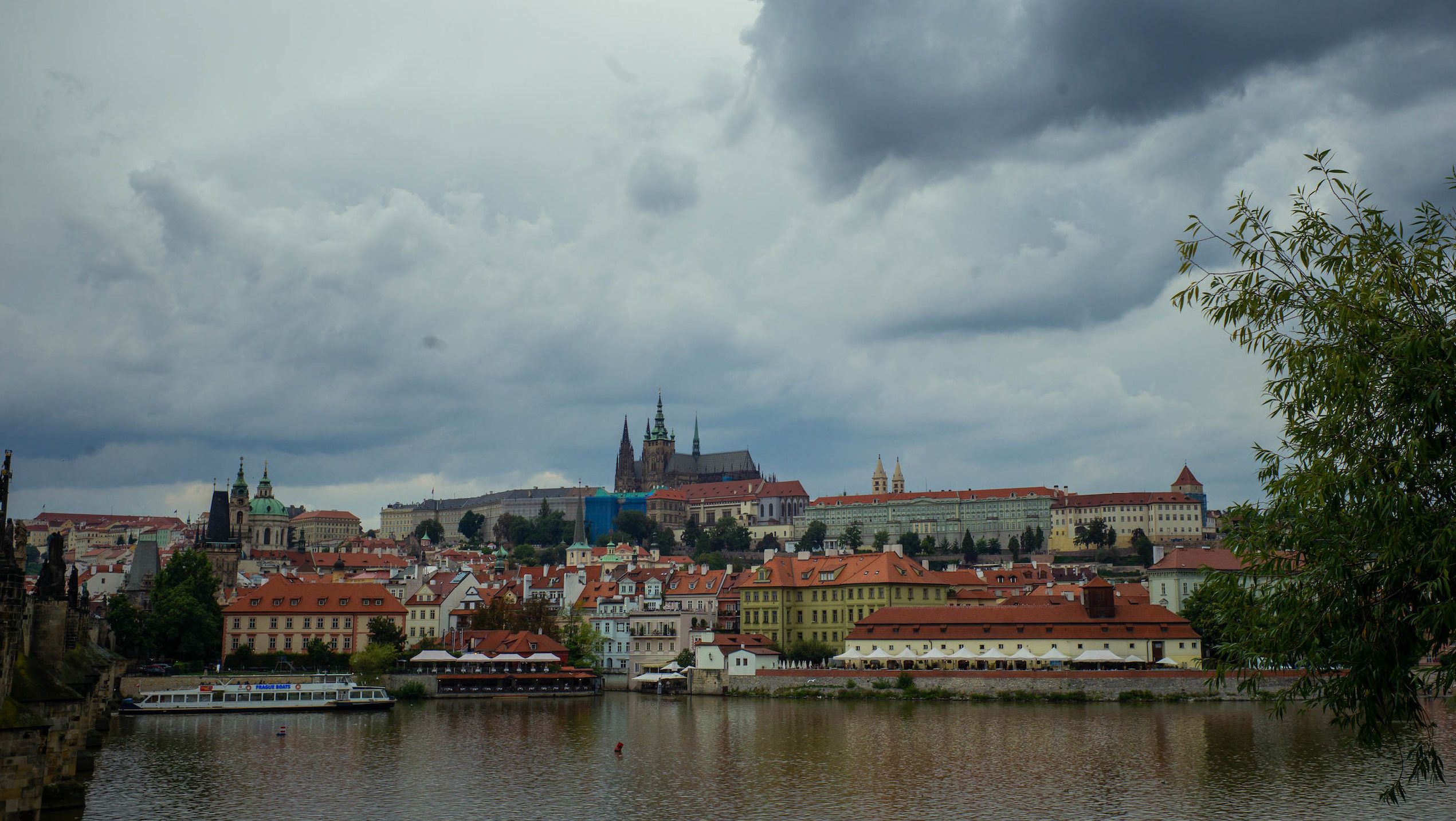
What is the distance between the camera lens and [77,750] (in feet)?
134

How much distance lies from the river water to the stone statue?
5.60 m

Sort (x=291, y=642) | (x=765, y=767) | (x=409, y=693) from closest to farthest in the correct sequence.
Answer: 1. (x=765, y=767)
2. (x=409, y=693)
3. (x=291, y=642)

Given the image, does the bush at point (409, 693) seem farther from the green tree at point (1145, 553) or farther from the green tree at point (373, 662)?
the green tree at point (1145, 553)

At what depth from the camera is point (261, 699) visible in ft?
240

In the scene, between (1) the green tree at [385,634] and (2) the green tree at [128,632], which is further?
(1) the green tree at [385,634]

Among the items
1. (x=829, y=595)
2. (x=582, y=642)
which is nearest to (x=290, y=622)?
(x=582, y=642)

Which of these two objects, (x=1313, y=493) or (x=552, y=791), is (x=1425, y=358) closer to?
(x=1313, y=493)

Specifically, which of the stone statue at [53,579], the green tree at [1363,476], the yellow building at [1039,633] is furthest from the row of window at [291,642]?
the green tree at [1363,476]

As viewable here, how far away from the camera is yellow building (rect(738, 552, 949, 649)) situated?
94.2m

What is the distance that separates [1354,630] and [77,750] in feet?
119

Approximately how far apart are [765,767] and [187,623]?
5680 centimetres

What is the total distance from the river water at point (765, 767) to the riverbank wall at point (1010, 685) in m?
5.29

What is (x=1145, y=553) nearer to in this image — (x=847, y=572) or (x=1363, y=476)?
(x=847, y=572)

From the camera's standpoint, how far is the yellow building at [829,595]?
9419cm
